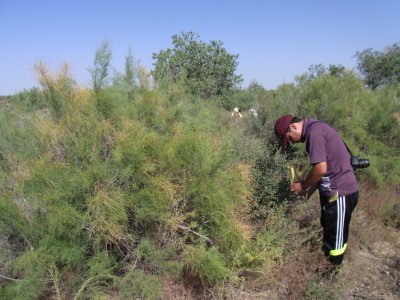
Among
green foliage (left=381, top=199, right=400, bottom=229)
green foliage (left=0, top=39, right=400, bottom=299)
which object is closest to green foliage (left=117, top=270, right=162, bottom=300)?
green foliage (left=0, top=39, right=400, bottom=299)

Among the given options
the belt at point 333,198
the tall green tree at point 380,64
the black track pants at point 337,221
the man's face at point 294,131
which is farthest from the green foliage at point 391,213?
the tall green tree at point 380,64

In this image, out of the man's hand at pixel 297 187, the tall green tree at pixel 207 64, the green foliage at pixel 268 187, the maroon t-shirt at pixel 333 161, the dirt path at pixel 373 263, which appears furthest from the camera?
the tall green tree at pixel 207 64

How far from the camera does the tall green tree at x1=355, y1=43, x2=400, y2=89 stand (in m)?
23.8

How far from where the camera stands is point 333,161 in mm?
→ 3398

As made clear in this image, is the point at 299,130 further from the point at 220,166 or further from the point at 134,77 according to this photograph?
the point at 134,77

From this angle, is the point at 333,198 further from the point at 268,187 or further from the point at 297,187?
the point at 268,187

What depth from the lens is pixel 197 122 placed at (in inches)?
160

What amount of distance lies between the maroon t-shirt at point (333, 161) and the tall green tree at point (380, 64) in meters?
22.4

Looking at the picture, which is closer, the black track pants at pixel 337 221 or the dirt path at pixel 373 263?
the black track pants at pixel 337 221

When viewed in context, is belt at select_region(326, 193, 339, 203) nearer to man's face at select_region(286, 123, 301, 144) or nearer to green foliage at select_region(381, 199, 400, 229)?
man's face at select_region(286, 123, 301, 144)

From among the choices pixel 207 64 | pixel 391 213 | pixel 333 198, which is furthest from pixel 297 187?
pixel 207 64

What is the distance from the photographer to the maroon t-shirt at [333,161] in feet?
11.0

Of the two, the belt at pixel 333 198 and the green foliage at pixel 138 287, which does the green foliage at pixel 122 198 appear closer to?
the green foliage at pixel 138 287

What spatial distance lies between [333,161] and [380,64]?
81.7 feet
